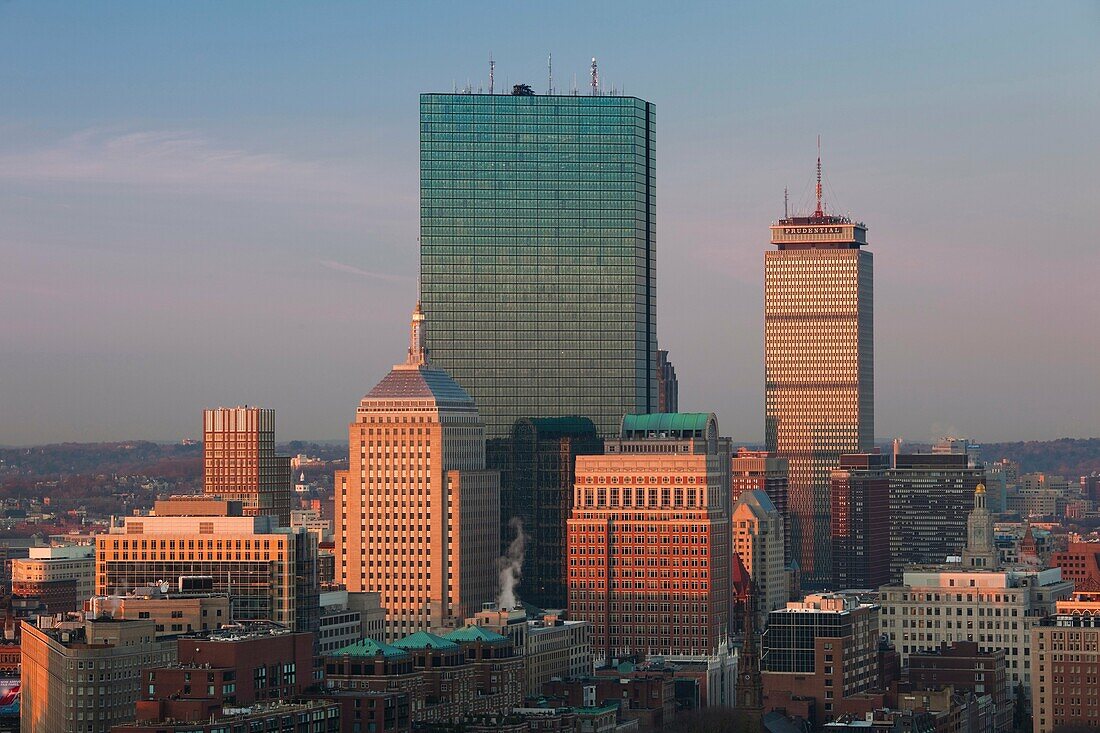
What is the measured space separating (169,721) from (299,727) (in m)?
9.14

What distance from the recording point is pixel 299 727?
193m

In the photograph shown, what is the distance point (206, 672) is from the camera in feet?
652

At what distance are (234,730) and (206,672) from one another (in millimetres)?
15317

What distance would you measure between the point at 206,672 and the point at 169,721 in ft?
32.3

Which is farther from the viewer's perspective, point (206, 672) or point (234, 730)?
point (206, 672)

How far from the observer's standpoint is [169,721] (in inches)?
7451

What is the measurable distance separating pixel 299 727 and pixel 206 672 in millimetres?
9331

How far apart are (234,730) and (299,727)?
32.4 ft
